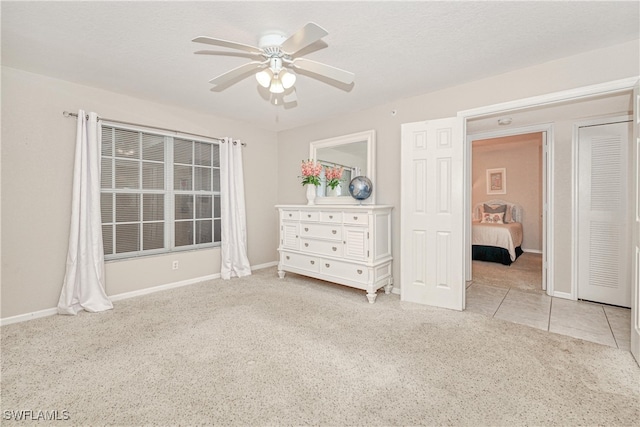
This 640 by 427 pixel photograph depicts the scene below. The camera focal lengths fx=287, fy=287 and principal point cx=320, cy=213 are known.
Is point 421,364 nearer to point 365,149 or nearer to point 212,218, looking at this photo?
point 365,149

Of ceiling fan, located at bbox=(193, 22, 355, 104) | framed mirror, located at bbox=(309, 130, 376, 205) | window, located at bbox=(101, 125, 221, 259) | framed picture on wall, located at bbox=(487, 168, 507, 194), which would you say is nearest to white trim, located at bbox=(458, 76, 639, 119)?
framed mirror, located at bbox=(309, 130, 376, 205)

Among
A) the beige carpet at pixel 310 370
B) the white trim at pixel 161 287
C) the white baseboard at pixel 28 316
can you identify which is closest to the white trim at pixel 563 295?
the beige carpet at pixel 310 370

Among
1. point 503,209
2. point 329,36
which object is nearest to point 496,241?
point 503,209

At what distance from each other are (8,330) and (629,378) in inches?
191

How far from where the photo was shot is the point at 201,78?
2949 mm

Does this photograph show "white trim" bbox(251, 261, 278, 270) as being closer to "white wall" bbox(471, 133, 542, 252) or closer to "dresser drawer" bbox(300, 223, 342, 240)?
"dresser drawer" bbox(300, 223, 342, 240)

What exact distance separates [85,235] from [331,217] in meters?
2.72

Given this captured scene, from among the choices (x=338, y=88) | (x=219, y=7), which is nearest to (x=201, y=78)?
(x=219, y=7)

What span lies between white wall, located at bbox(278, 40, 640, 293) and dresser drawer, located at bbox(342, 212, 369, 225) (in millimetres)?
534

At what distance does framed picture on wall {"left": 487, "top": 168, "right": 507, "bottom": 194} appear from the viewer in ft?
23.0

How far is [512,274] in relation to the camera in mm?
4598

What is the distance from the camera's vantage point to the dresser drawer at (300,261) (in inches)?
153

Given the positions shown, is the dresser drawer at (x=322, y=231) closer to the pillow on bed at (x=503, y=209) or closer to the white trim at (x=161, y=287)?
the white trim at (x=161, y=287)

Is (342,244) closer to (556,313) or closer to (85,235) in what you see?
(556,313)
